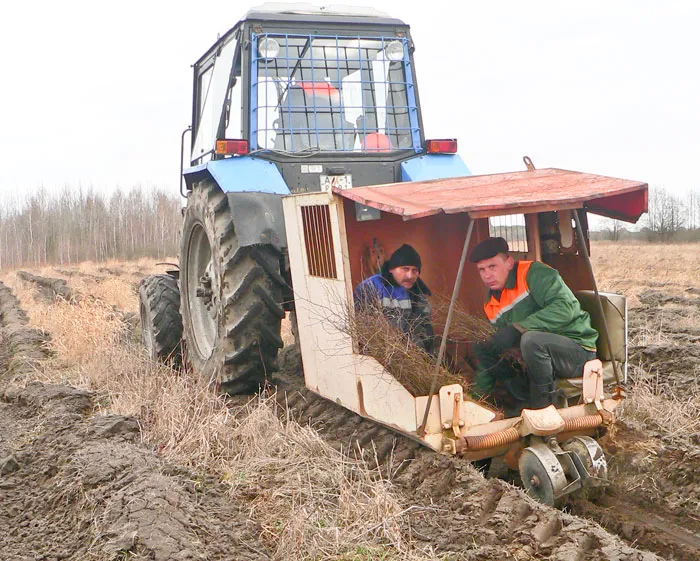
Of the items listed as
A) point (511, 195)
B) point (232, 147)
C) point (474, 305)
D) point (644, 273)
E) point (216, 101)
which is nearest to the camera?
point (511, 195)

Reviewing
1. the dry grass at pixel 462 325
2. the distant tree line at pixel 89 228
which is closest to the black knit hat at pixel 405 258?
the dry grass at pixel 462 325

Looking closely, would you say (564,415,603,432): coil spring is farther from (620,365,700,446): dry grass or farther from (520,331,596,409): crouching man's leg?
(620,365,700,446): dry grass

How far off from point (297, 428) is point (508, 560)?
2098 mm

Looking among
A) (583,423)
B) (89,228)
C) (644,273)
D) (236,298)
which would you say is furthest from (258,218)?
(89,228)

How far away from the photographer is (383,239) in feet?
21.6

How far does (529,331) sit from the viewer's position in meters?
4.94

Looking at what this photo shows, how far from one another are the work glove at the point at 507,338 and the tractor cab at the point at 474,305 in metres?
0.28

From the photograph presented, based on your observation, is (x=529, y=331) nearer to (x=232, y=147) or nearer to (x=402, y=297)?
(x=402, y=297)

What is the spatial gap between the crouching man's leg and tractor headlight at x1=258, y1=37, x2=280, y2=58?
2.99 m

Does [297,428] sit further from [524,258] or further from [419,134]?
[419,134]

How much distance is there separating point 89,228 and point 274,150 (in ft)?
171

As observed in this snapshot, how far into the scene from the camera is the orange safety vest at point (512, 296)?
17.1 ft

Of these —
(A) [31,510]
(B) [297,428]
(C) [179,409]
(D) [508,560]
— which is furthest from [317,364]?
(D) [508,560]

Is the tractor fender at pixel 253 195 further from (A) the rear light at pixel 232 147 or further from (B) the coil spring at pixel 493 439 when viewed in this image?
(B) the coil spring at pixel 493 439
